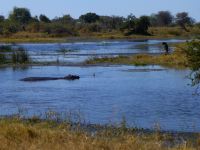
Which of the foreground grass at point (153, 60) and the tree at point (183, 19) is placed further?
the tree at point (183, 19)

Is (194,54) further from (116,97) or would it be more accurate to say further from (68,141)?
(68,141)

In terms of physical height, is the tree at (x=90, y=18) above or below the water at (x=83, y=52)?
above

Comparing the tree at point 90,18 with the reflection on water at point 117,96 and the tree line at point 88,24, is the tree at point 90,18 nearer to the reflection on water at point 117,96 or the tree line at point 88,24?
the tree line at point 88,24

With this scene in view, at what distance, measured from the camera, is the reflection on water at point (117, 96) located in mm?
19355

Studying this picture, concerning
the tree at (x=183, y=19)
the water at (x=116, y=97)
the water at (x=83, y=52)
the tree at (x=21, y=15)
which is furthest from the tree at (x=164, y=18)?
the water at (x=116, y=97)

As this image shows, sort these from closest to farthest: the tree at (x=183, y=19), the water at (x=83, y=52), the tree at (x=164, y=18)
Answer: the water at (x=83, y=52), the tree at (x=183, y=19), the tree at (x=164, y=18)

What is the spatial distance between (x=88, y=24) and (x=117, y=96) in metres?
106

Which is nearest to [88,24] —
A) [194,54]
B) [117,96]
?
[117,96]

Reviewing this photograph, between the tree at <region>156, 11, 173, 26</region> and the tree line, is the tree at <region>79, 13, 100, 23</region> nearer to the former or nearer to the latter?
the tree line

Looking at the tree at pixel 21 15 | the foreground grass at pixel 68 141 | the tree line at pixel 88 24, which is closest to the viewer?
the foreground grass at pixel 68 141

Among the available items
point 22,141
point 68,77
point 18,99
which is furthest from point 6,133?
point 68,77

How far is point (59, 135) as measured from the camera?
12.4 m

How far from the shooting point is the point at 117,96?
24922mm

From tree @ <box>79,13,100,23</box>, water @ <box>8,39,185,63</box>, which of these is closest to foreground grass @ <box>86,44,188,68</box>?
water @ <box>8,39,185,63</box>
